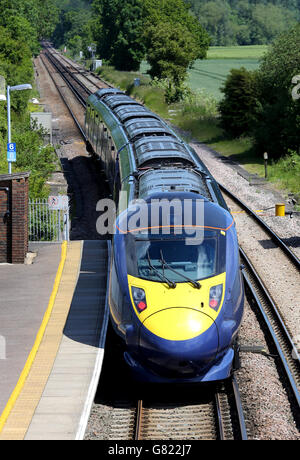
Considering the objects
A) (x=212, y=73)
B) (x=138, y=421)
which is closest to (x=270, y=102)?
(x=138, y=421)

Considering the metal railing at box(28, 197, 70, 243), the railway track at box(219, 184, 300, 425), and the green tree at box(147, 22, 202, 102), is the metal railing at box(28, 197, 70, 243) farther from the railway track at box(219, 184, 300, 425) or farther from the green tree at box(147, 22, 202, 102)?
the green tree at box(147, 22, 202, 102)

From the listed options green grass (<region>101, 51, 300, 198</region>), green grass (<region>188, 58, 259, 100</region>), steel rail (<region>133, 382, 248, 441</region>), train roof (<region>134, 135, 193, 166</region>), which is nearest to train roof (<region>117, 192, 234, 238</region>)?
steel rail (<region>133, 382, 248, 441</region>)

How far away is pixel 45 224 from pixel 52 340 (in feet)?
29.7

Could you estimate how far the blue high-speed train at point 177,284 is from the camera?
39.2 feet

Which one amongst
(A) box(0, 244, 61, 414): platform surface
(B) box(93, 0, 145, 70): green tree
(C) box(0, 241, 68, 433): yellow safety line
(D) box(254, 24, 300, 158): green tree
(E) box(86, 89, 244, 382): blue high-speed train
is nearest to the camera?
(C) box(0, 241, 68, 433): yellow safety line

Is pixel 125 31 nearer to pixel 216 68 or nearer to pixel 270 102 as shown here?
pixel 216 68

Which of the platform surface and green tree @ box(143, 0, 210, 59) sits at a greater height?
green tree @ box(143, 0, 210, 59)

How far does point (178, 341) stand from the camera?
38.6 feet

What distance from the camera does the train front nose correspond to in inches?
464

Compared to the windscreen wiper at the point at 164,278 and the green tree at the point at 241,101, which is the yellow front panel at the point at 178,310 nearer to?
the windscreen wiper at the point at 164,278

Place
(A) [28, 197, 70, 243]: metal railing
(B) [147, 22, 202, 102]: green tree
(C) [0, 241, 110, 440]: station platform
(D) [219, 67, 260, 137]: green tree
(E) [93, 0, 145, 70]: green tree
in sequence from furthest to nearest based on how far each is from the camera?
1. (E) [93, 0, 145, 70]: green tree
2. (B) [147, 22, 202, 102]: green tree
3. (D) [219, 67, 260, 137]: green tree
4. (A) [28, 197, 70, 243]: metal railing
5. (C) [0, 241, 110, 440]: station platform

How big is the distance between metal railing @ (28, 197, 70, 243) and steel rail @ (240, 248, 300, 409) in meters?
6.20

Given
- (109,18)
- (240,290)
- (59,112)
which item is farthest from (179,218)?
(109,18)

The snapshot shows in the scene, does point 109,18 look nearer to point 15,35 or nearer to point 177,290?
point 15,35
